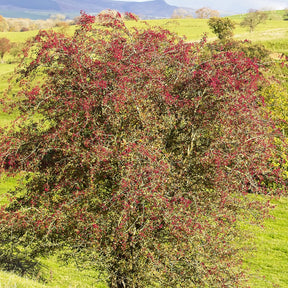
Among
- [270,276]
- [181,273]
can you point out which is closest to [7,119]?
[270,276]

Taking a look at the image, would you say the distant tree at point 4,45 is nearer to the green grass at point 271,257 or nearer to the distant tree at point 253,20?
the distant tree at point 253,20

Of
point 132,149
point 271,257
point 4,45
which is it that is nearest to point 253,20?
point 4,45

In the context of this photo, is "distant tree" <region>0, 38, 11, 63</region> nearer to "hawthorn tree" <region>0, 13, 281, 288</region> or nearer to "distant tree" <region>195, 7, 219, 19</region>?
"distant tree" <region>195, 7, 219, 19</region>

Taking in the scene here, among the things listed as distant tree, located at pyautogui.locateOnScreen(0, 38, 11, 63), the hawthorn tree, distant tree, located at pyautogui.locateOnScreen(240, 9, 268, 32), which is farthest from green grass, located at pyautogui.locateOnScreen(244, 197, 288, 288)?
distant tree, located at pyautogui.locateOnScreen(0, 38, 11, 63)

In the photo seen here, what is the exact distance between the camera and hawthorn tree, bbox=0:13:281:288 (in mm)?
7949

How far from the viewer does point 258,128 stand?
9.20 m

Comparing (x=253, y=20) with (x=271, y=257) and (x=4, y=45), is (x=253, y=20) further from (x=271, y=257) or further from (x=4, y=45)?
(x=271, y=257)

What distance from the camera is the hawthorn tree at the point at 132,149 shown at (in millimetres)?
7949

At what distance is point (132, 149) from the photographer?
24.1 ft

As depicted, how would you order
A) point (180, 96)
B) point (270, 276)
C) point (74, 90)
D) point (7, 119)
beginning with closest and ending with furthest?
point (74, 90), point (180, 96), point (270, 276), point (7, 119)

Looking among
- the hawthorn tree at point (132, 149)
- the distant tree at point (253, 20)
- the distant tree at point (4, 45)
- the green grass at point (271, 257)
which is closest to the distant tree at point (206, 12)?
the distant tree at point (253, 20)

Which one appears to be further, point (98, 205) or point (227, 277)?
point (227, 277)

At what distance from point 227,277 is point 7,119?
41.7m

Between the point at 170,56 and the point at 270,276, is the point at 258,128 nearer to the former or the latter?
the point at 170,56
